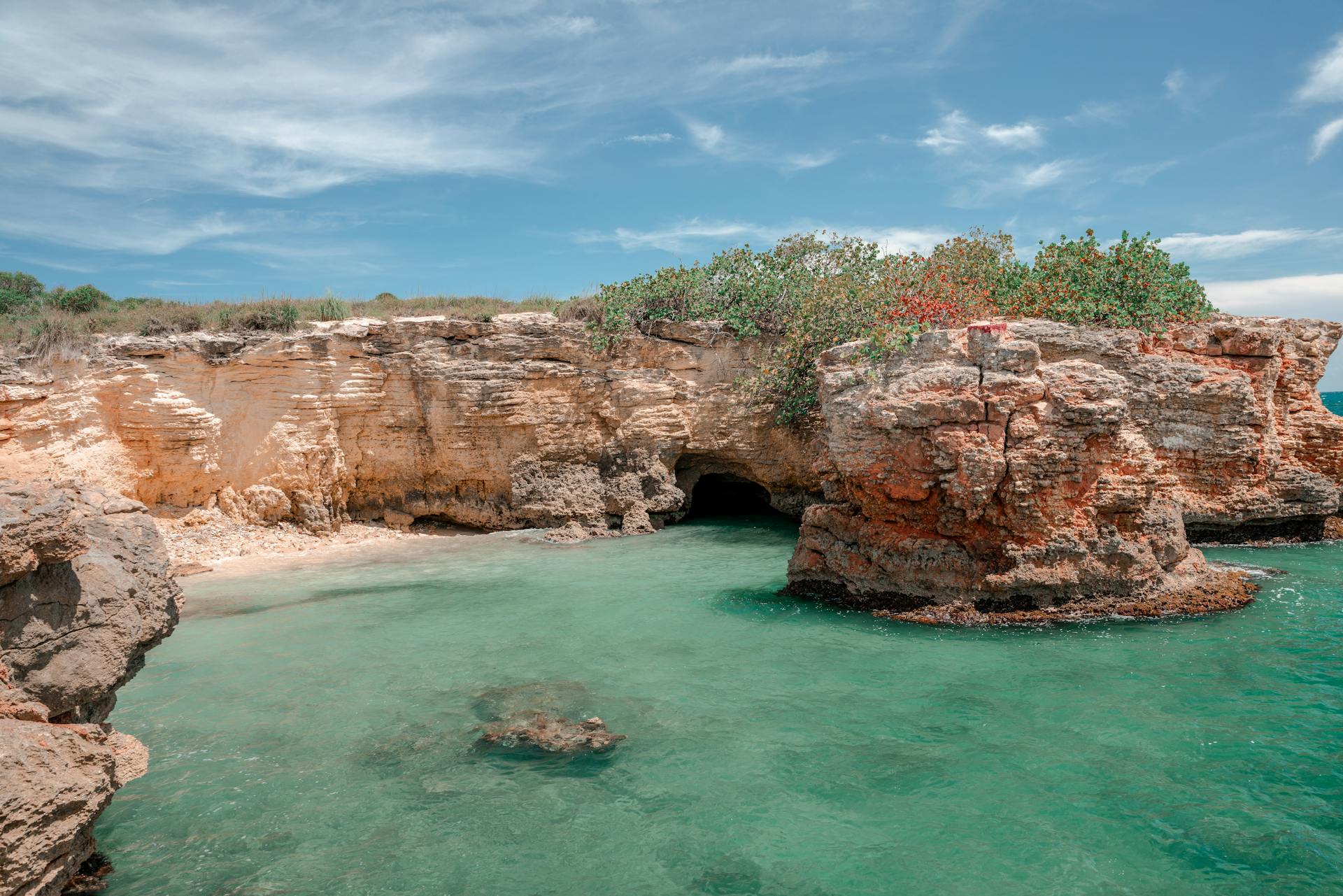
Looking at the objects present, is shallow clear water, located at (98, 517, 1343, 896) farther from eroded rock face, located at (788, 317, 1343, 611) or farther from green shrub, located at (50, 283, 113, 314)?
green shrub, located at (50, 283, 113, 314)

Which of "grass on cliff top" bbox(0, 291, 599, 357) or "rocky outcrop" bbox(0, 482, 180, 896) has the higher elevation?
"grass on cliff top" bbox(0, 291, 599, 357)

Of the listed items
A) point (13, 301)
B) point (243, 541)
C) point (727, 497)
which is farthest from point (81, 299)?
point (727, 497)

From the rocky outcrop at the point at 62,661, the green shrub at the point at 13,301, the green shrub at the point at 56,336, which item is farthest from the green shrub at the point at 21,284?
the rocky outcrop at the point at 62,661

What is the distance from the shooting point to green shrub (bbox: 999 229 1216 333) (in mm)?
14438

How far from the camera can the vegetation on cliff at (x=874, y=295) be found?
1459cm

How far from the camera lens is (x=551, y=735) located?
7156 millimetres

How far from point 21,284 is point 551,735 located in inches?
1247

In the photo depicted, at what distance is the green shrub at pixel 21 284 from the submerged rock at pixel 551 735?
2831cm

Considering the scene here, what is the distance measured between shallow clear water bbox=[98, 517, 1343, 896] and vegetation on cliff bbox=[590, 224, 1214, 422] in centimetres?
531

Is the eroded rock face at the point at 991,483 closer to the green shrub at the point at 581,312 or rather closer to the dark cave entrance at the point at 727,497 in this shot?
the green shrub at the point at 581,312

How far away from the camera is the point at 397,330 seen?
18.4 m

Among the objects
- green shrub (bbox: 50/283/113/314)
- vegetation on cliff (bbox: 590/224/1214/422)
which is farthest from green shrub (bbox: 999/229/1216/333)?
green shrub (bbox: 50/283/113/314)

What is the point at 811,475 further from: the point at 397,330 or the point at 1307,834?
the point at 1307,834

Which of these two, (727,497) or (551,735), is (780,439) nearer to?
(727,497)
